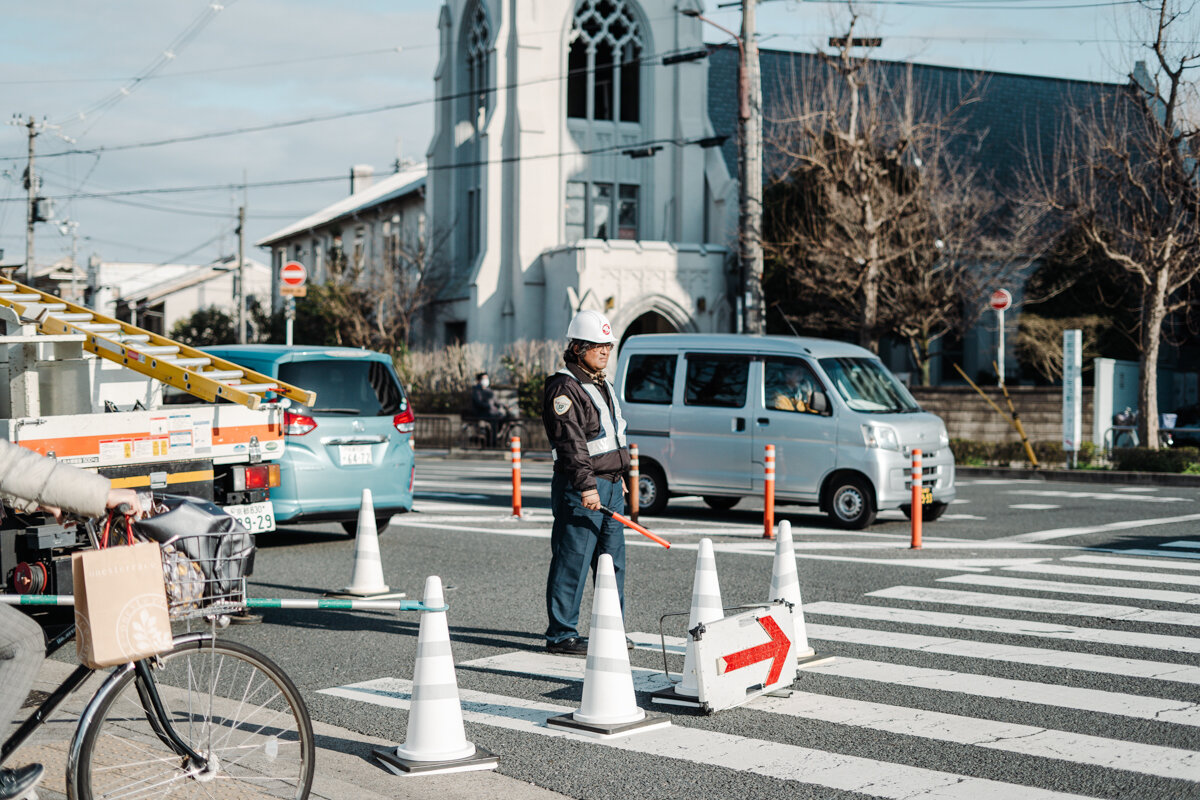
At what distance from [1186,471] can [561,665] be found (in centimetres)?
1716

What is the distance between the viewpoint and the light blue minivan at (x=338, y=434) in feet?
40.1

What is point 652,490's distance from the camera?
52.4ft

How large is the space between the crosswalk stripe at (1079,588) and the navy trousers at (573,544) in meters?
4.17

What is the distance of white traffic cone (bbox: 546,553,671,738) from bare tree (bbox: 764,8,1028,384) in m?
24.0

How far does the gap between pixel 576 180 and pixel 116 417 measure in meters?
30.9

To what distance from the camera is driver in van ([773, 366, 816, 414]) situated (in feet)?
49.1

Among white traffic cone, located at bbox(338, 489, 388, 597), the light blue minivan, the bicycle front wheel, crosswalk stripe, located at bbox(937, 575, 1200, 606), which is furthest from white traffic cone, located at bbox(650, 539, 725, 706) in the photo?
the light blue minivan

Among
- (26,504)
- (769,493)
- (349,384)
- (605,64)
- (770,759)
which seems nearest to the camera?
(26,504)

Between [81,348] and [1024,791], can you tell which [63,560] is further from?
[1024,791]

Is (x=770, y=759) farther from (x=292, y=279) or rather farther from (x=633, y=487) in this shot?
(x=292, y=279)

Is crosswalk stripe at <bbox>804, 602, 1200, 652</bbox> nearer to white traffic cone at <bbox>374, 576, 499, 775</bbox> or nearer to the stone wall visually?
white traffic cone at <bbox>374, 576, 499, 775</bbox>

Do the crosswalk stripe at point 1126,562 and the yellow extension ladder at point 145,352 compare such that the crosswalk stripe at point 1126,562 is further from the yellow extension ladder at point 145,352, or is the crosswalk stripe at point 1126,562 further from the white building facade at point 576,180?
the white building facade at point 576,180

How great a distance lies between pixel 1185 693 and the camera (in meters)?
6.86

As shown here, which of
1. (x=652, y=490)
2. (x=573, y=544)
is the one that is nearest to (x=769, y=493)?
(x=652, y=490)
